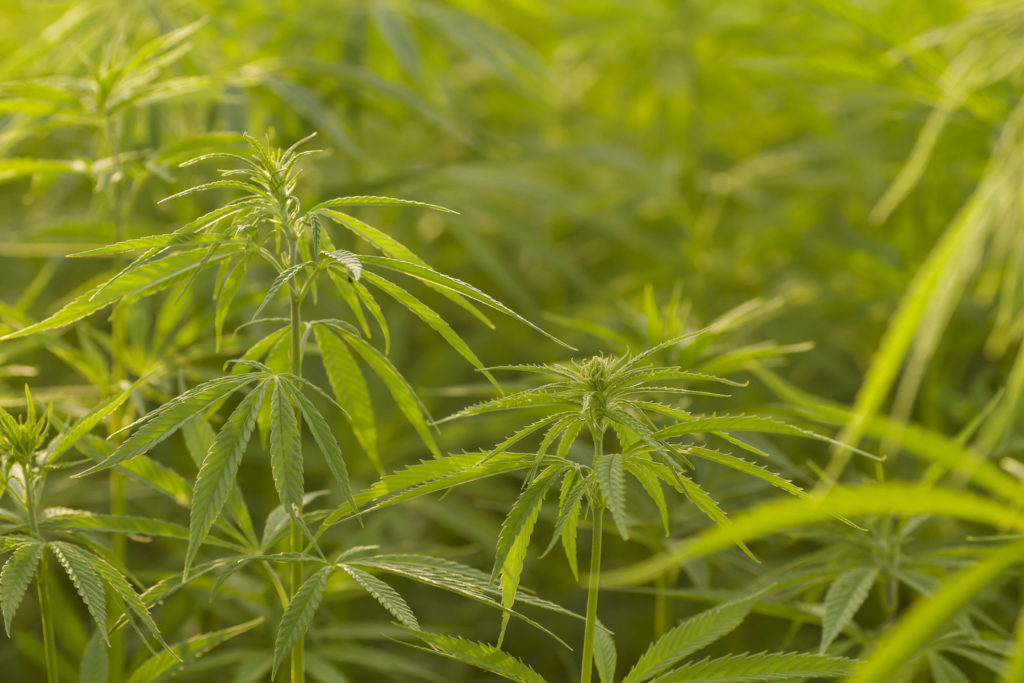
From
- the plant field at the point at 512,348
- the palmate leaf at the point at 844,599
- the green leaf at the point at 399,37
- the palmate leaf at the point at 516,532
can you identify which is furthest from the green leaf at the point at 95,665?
the green leaf at the point at 399,37

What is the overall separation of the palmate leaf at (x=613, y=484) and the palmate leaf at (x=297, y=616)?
21cm

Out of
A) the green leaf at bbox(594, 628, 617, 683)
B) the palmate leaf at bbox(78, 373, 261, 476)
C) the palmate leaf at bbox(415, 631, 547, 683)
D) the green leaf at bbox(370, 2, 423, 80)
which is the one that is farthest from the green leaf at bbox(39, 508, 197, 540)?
the green leaf at bbox(370, 2, 423, 80)

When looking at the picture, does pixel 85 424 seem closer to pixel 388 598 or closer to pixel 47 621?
pixel 47 621

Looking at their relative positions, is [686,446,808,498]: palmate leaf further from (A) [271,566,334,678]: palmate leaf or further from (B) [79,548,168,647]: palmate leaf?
(B) [79,548,168,647]: palmate leaf

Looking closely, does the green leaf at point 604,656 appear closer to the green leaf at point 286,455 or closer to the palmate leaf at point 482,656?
the palmate leaf at point 482,656

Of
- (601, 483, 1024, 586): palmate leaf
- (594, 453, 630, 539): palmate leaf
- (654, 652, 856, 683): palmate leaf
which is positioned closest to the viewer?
(601, 483, 1024, 586): palmate leaf

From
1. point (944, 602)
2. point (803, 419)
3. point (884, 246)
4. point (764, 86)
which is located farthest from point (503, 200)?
point (944, 602)

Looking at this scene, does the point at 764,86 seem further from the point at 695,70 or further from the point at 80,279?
the point at 80,279

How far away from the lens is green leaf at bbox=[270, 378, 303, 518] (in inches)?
23.0

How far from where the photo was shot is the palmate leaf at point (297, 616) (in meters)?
0.60

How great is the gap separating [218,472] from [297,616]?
11 cm

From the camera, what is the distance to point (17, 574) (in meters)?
0.62

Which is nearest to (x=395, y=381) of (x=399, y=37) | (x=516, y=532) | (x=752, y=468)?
(x=516, y=532)

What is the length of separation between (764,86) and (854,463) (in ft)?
2.74
